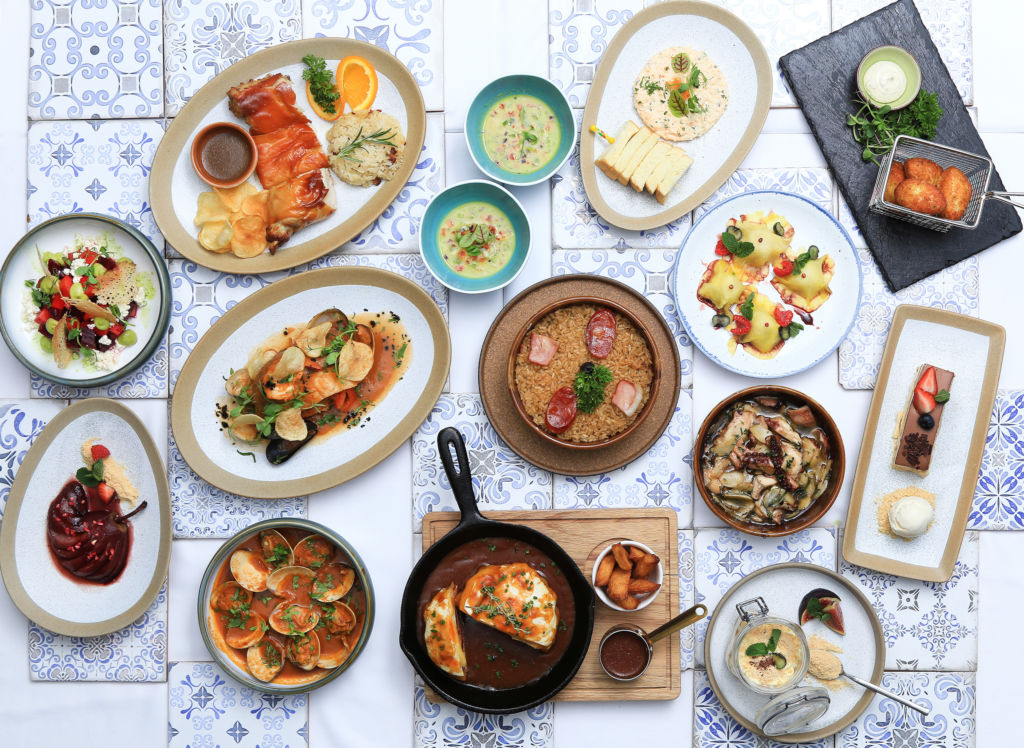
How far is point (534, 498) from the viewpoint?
2916 millimetres

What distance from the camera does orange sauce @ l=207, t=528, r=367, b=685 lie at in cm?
284

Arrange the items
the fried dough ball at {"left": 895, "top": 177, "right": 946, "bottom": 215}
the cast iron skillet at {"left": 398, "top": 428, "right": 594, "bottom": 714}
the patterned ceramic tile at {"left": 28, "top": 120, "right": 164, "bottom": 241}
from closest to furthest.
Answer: the cast iron skillet at {"left": 398, "top": 428, "right": 594, "bottom": 714} → the fried dough ball at {"left": 895, "top": 177, "right": 946, "bottom": 215} → the patterned ceramic tile at {"left": 28, "top": 120, "right": 164, "bottom": 241}

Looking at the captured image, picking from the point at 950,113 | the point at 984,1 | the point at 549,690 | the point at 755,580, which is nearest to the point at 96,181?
the point at 549,690

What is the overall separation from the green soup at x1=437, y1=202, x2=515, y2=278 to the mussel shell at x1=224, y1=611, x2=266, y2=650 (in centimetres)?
146

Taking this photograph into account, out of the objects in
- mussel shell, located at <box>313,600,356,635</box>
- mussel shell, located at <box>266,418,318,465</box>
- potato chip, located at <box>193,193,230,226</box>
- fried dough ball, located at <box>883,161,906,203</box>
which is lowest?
mussel shell, located at <box>313,600,356,635</box>

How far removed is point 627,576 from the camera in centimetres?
274

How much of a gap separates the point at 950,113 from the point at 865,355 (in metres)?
0.95

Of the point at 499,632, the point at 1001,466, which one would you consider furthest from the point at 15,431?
the point at 1001,466

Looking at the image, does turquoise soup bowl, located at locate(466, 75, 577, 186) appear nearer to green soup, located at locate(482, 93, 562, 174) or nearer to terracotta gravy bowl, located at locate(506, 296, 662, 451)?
green soup, located at locate(482, 93, 562, 174)

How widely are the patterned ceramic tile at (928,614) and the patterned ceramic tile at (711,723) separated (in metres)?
0.45

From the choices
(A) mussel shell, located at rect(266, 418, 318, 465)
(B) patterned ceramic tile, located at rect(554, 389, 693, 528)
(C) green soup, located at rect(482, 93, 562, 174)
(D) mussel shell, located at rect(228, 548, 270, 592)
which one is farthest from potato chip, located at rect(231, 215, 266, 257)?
(B) patterned ceramic tile, located at rect(554, 389, 693, 528)

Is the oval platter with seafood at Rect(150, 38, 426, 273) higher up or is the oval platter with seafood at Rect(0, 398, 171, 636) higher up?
the oval platter with seafood at Rect(150, 38, 426, 273)

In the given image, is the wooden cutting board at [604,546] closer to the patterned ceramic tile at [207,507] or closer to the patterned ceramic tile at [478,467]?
the patterned ceramic tile at [478,467]

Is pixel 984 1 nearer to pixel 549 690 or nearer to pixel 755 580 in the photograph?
pixel 755 580
